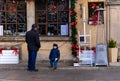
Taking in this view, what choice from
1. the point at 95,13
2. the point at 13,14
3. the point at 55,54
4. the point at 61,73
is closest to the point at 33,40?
the point at 55,54

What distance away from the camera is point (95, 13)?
19531 mm

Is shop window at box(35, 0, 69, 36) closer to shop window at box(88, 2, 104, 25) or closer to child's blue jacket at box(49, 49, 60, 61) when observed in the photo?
shop window at box(88, 2, 104, 25)

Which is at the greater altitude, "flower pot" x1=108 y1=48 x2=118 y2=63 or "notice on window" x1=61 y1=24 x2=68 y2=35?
"notice on window" x1=61 y1=24 x2=68 y2=35

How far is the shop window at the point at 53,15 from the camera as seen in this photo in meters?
20.0

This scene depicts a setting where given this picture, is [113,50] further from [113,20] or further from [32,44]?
[32,44]

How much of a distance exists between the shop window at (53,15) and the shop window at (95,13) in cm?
108

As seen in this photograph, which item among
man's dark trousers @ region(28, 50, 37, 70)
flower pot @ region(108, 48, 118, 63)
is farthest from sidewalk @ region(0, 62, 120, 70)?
man's dark trousers @ region(28, 50, 37, 70)

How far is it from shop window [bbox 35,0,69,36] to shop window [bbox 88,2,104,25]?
1078 millimetres

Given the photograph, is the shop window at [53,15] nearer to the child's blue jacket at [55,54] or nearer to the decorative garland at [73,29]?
the decorative garland at [73,29]

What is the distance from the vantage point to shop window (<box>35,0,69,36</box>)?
20.0m

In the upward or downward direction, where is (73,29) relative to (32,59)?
upward

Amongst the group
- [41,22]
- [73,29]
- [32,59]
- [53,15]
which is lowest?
[32,59]

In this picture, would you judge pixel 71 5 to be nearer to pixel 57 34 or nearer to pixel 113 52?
pixel 57 34

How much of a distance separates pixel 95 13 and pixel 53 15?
189cm
